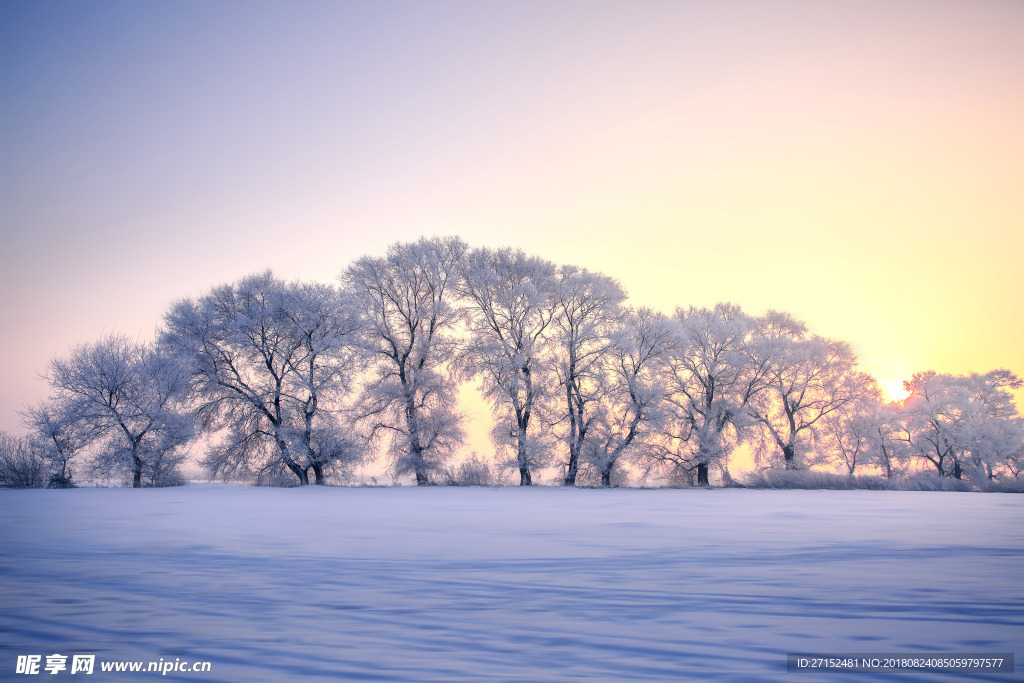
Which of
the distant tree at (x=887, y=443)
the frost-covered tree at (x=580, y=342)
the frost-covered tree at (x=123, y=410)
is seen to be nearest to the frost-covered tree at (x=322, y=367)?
the frost-covered tree at (x=123, y=410)

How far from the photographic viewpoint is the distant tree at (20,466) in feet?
68.7

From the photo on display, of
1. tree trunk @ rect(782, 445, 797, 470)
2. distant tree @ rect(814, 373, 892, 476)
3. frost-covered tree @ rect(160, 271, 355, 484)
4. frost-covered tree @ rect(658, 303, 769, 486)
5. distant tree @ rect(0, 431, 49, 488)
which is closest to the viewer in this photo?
distant tree @ rect(0, 431, 49, 488)

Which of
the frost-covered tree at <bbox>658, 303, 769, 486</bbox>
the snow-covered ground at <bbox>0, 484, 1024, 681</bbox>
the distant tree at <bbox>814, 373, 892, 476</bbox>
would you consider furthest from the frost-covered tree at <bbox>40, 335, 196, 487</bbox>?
the distant tree at <bbox>814, 373, 892, 476</bbox>

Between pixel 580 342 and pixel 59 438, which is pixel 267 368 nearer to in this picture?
pixel 59 438

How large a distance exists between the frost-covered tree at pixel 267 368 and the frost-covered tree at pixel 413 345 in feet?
5.98

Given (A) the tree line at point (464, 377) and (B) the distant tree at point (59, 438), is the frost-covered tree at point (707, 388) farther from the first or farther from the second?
(B) the distant tree at point (59, 438)

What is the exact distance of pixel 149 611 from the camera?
3725 millimetres

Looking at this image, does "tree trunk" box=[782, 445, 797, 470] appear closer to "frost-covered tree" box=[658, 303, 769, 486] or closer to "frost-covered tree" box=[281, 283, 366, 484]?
"frost-covered tree" box=[658, 303, 769, 486]

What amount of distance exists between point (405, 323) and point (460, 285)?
3386 millimetres

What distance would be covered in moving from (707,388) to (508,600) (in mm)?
27921

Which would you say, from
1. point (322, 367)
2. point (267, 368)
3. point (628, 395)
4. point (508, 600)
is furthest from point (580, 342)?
point (508, 600)

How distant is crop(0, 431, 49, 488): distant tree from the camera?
68.7ft

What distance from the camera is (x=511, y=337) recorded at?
29.1 m

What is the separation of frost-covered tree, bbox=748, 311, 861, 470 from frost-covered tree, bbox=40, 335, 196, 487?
90.6 feet
